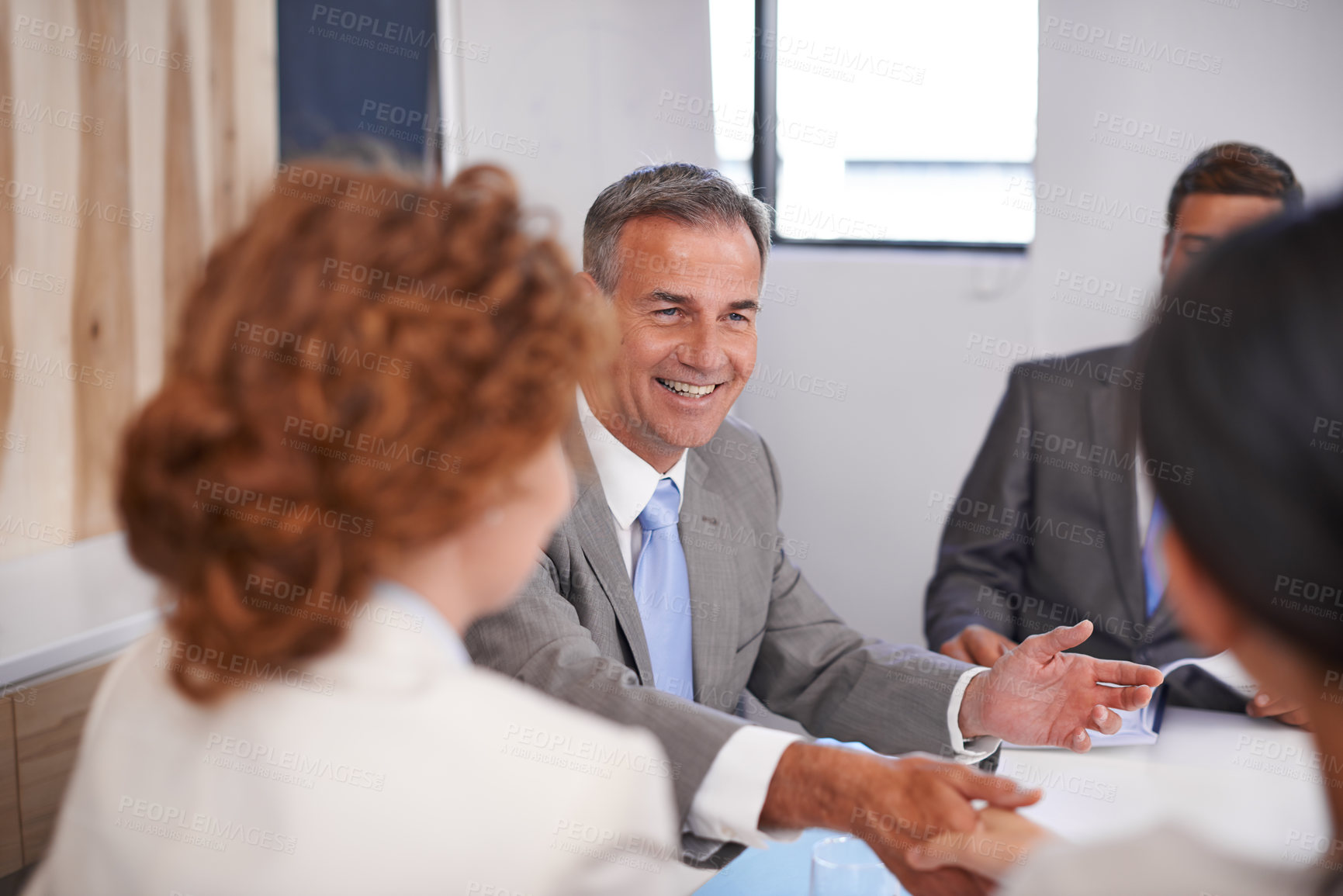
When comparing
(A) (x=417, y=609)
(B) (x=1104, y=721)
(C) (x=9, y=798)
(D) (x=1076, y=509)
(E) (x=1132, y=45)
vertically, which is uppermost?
(E) (x=1132, y=45)

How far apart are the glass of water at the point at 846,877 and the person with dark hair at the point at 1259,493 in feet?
1.52

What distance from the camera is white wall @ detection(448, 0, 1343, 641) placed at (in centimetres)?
322

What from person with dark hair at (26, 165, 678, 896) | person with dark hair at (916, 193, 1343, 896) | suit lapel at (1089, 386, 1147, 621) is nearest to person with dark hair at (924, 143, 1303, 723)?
suit lapel at (1089, 386, 1147, 621)

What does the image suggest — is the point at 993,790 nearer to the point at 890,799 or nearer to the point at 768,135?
the point at 890,799

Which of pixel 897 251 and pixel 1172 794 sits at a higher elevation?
pixel 897 251

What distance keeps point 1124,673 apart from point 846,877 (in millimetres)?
589

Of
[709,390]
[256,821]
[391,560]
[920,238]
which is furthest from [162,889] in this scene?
[920,238]

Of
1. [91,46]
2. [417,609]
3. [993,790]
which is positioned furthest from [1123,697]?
[91,46]

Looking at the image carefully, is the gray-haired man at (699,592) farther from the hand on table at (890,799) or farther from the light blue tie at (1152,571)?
the light blue tie at (1152,571)

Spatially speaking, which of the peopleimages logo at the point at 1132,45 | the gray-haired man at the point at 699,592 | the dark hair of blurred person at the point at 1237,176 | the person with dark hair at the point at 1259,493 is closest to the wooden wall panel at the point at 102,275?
the gray-haired man at the point at 699,592

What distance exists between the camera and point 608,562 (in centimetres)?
175

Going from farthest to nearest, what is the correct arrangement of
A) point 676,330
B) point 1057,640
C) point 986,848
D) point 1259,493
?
1. point 676,330
2. point 1057,640
3. point 986,848
4. point 1259,493

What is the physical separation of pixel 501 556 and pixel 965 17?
11.9 ft

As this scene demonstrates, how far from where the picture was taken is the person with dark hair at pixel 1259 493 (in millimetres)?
639
